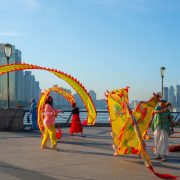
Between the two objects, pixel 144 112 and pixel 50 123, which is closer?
pixel 144 112

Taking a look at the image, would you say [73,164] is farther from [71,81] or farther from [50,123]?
[71,81]

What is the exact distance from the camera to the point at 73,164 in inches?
423

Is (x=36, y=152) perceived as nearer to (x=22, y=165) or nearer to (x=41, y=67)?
(x=22, y=165)

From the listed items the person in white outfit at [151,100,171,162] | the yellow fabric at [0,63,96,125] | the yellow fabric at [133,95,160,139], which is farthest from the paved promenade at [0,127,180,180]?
the yellow fabric at [0,63,96,125]

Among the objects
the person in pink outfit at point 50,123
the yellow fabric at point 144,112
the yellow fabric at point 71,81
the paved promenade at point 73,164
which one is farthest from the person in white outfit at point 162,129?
the yellow fabric at point 71,81

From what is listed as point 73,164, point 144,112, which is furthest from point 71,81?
point 73,164

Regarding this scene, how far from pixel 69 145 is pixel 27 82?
3882 centimetres

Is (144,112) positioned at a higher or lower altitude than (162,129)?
higher

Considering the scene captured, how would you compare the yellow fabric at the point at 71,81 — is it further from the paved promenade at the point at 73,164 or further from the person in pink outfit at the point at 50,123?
the paved promenade at the point at 73,164

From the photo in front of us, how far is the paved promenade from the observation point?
30.4 ft

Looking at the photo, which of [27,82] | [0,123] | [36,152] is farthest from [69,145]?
[27,82]

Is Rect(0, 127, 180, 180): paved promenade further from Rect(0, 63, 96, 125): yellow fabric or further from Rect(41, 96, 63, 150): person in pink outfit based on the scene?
Rect(0, 63, 96, 125): yellow fabric

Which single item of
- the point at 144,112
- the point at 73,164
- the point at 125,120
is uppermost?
the point at 144,112

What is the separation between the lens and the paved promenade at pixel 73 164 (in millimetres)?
9258
